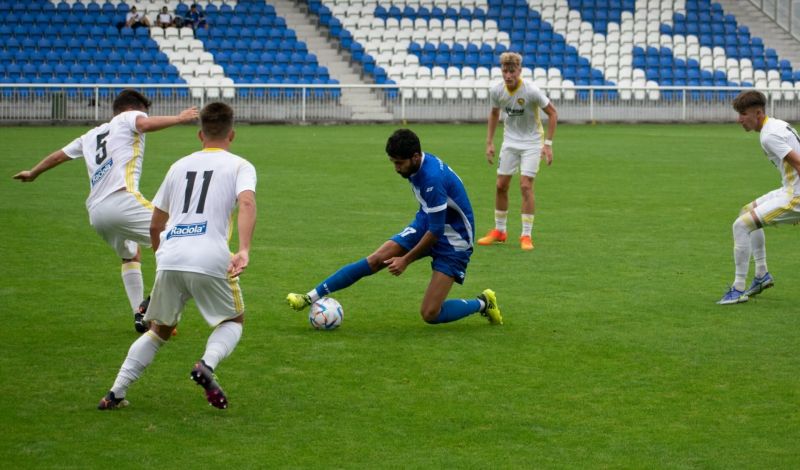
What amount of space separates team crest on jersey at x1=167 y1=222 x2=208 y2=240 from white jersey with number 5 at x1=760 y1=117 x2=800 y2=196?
4.89m

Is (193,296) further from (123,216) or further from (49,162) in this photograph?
(49,162)

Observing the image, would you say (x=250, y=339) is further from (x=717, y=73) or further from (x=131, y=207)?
(x=717, y=73)

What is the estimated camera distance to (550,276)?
34.6 ft

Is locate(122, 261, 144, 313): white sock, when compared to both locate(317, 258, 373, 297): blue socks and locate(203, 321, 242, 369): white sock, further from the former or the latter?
locate(203, 321, 242, 369): white sock

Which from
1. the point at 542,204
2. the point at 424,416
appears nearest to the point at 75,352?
the point at 424,416

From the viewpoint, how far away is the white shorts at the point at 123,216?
797 cm

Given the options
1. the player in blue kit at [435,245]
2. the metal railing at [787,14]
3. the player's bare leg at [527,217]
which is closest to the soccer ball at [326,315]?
the player in blue kit at [435,245]

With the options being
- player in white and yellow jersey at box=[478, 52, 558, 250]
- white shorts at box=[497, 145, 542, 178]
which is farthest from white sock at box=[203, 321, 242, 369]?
white shorts at box=[497, 145, 542, 178]

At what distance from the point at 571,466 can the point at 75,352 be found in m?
3.63

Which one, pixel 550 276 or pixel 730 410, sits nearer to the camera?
pixel 730 410

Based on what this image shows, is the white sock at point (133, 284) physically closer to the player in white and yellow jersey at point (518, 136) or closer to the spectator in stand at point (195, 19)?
the player in white and yellow jersey at point (518, 136)

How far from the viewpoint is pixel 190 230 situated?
592 cm

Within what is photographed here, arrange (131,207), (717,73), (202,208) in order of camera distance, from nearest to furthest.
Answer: (202,208) < (131,207) < (717,73)

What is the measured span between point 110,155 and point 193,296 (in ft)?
7.92
